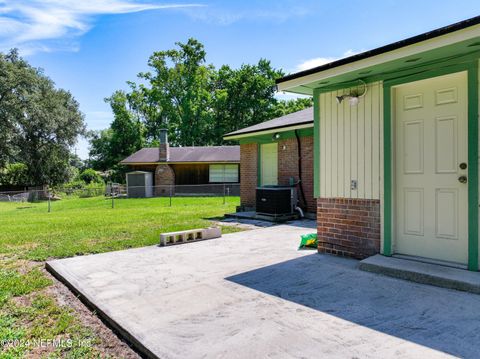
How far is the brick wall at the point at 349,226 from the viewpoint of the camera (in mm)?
4297

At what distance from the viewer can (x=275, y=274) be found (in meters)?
3.94

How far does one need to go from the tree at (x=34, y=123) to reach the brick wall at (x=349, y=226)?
30350mm

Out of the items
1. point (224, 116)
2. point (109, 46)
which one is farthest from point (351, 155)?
point (224, 116)

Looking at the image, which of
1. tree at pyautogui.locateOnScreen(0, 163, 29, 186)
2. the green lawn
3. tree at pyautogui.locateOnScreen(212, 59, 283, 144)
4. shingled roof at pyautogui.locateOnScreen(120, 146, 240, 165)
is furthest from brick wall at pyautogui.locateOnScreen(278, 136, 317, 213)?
tree at pyautogui.locateOnScreen(0, 163, 29, 186)

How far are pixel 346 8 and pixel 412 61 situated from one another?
5710 millimetres

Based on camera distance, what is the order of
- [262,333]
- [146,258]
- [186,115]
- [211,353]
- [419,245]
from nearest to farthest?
[211,353], [262,333], [419,245], [146,258], [186,115]

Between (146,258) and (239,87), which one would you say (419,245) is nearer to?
(146,258)

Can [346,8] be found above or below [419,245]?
above

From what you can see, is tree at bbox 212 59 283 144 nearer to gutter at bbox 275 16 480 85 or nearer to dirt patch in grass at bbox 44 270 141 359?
gutter at bbox 275 16 480 85

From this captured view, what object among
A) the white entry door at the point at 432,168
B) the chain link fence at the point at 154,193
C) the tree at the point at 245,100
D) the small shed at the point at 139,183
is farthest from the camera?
the tree at the point at 245,100

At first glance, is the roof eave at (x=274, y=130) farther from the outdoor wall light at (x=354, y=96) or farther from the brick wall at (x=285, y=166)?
the outdoor wall light at (x=354, y=96)

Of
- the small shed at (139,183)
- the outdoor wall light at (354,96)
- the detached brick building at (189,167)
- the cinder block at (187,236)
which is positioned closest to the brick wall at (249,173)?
the cinder block at (187,236)

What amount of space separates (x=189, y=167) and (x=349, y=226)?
19982 mm

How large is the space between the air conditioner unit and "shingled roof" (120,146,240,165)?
13.3 meters
